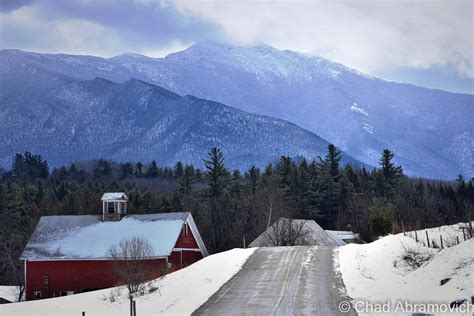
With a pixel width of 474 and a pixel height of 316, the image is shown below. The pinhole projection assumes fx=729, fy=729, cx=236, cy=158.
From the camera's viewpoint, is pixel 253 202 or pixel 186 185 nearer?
pixel 253 202

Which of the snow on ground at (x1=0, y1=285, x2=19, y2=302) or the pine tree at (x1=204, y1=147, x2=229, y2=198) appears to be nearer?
the snow on ground at (x1=0, y1=285, x2=19, y2=302)

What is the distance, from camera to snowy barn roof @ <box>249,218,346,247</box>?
7344 cm

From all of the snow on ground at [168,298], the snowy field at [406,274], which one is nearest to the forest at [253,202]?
the snow on ground at [168,298]

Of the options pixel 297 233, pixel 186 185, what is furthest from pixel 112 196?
pixel 186 185

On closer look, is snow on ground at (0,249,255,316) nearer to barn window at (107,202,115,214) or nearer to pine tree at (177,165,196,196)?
barn window at (107,202,115,214)

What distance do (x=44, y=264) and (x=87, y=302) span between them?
75.9ft

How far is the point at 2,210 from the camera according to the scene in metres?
102

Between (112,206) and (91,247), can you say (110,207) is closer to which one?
(112,206)

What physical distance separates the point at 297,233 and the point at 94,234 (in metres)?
20.5

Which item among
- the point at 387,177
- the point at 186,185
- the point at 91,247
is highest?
the point at 387,177

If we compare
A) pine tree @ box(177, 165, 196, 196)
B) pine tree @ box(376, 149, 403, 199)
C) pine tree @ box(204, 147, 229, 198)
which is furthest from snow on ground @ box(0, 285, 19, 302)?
pine tree @ box(376, 149, 403, 199)

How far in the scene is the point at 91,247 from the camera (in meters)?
63.9

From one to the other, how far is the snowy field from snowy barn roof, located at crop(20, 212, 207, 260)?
24165mm

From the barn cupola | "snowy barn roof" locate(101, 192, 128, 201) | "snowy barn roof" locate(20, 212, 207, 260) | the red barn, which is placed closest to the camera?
the red barn
